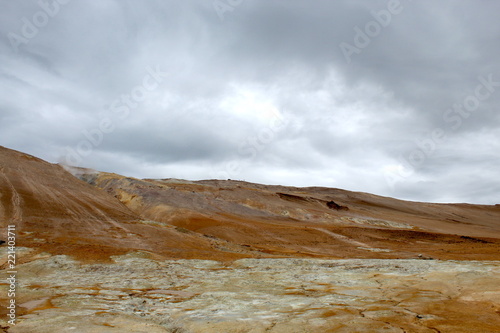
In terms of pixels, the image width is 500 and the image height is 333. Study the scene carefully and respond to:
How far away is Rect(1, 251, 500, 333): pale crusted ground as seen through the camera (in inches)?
286

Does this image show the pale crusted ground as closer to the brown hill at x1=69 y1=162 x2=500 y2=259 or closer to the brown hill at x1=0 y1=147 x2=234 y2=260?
the brown hill at x1=0 y1=147 x2=234 y2=260

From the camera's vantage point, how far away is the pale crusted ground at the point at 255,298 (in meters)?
7.27

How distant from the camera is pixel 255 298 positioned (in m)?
10.6

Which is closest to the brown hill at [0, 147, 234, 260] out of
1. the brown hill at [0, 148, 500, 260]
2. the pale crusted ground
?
the brown hill at [0, 148, 500, 260]

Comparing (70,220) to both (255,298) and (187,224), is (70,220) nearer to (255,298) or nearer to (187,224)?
(187,224)

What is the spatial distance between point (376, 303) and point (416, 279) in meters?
4.86

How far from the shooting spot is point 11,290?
1165 centimetres

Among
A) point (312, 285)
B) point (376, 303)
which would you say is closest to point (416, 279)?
point (312, 285)

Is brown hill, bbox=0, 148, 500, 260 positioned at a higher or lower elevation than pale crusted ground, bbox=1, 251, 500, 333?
higher

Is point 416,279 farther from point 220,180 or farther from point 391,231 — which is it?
point 220,180

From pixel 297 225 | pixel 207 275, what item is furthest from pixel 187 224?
pixel 207 275

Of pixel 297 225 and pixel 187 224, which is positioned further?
pixel 297 225

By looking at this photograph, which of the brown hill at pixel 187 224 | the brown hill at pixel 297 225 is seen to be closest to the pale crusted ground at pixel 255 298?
the brown hill at pixel 187 224

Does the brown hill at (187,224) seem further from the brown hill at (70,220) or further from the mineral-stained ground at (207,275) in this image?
the mineral-stained ground at (207,275)
